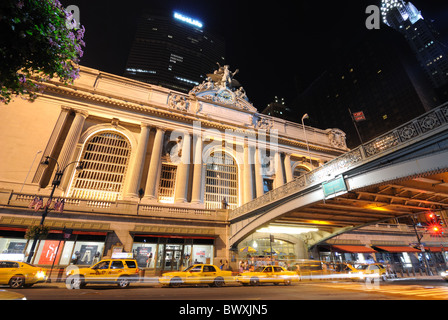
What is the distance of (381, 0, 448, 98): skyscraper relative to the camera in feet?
260

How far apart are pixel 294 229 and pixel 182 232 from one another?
1284 centimetres

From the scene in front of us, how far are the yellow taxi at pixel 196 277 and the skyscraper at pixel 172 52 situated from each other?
84.9 metres

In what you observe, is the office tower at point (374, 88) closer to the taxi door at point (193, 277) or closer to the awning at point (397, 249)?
the awning at point (397, 249)

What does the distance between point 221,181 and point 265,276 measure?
51.2 feet

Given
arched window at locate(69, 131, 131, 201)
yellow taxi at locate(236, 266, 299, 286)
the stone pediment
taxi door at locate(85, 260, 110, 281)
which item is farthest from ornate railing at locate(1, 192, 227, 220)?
the stone pediment

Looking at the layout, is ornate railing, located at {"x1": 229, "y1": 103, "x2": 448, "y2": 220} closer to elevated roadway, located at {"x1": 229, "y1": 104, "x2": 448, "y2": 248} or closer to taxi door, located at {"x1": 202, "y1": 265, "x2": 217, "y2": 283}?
elevated roadway, located at {"x1": 229, "y1": 104, "x2": 448, "y2": 248}

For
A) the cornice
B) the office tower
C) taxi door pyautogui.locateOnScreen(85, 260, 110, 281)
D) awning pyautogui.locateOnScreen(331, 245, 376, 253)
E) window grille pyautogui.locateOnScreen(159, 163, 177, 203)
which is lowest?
taxi door pyautogui.locateOnScreen(85, 260, 110, 281)

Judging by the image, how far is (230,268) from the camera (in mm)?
20359

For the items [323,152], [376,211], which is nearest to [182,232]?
[376,211]

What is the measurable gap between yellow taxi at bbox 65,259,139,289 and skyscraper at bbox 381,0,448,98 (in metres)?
105

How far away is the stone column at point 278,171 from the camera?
31.8 m

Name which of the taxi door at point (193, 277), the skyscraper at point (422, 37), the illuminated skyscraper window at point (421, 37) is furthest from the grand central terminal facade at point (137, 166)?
the illuminated skyscraper window at point (421, 37)

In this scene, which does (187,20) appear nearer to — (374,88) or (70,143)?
(374,88)

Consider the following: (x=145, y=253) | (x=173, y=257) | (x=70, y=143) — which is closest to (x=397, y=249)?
(x=173, y=257)
